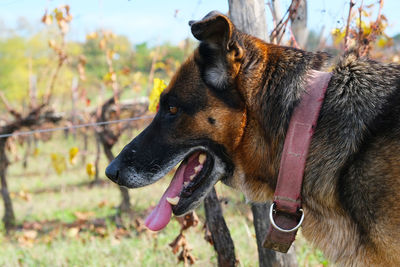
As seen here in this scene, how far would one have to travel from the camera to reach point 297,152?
2.01 meters

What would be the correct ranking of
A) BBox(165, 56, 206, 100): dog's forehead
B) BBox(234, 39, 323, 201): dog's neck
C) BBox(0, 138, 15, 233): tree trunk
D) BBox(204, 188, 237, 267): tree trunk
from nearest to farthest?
BBox(234, 39, 323, 201): dog's neck
BBox(165, 56, 206, 100): dog's forehead
BBox(204, 188, 237, 267): tree trunk
BBox(0, 138, 15, 233): tree trunk

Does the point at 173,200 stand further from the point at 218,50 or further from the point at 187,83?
the point at 218,50

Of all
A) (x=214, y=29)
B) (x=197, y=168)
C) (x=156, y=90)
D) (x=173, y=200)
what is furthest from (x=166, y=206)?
(x=214, y=29)

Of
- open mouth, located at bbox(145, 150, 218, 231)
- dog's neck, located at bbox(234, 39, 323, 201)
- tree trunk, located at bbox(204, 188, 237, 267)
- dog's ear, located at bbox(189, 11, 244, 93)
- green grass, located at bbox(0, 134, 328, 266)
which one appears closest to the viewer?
dog's ear, located at bbox(189, 11, 244, 93)

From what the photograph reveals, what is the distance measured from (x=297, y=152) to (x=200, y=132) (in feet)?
1.90

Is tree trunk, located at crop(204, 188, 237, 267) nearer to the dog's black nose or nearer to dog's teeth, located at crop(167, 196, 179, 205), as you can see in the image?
dog's teeth, located at crop(167, 196, 179, 205)

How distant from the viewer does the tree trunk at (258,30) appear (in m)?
2.93

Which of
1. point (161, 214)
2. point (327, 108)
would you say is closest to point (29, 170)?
point (161, 214)

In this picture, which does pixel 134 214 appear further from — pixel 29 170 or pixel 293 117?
pixel 29 170

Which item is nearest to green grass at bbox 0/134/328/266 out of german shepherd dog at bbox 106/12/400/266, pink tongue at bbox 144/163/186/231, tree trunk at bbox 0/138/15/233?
tree trunk at bbox 0/138/15/233

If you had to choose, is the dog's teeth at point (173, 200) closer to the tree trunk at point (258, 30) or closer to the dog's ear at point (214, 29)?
the tree trunk at point (258, 30)

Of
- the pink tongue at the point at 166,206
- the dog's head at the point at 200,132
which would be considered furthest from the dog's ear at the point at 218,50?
the pink tongue at the point at 166,206

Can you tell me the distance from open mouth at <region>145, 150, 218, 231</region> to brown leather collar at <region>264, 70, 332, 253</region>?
49cm

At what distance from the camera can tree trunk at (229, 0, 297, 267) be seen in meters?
2.93
